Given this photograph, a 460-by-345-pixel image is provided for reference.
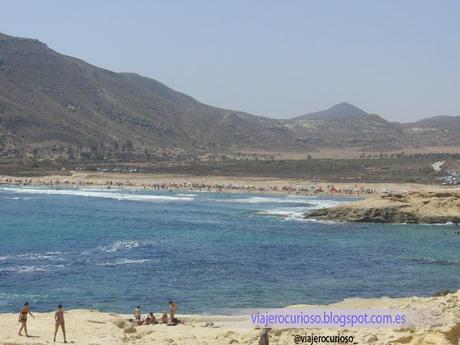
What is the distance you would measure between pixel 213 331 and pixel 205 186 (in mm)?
75374

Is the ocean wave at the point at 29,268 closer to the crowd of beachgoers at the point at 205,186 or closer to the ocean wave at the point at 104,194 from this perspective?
the ocean wave at the point at 104,194

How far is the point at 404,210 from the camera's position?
5294 cm

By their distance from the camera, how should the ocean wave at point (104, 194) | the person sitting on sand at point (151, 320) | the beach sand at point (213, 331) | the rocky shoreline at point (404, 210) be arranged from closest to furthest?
1. the beach sand at point (213, 331)
2. the person sitting on sand at point (151, 320)
3. the rocky shoreline at point (404, 210)
4. the ocean wave at point (104, 194)

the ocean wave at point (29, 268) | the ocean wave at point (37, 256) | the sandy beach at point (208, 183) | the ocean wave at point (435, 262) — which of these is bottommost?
the ocean wave at point (29, 268)

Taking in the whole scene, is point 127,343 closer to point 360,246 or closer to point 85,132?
point 360,246

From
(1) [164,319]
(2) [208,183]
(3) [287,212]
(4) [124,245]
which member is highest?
(2) [208,183]

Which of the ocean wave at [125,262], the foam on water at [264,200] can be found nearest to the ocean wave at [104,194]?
the foam on water at [264,200]

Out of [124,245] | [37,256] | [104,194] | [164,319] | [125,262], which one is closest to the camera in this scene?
[164,319]

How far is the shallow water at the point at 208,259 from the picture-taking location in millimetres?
26484

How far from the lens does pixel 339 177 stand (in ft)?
344

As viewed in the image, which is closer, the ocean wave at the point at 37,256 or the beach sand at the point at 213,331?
the beach sand at the point at 213,331

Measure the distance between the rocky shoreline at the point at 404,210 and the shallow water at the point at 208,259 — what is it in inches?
82.2

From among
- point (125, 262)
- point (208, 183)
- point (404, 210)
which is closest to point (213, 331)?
point (125, 262)

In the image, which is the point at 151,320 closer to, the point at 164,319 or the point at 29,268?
the point at 164,319
